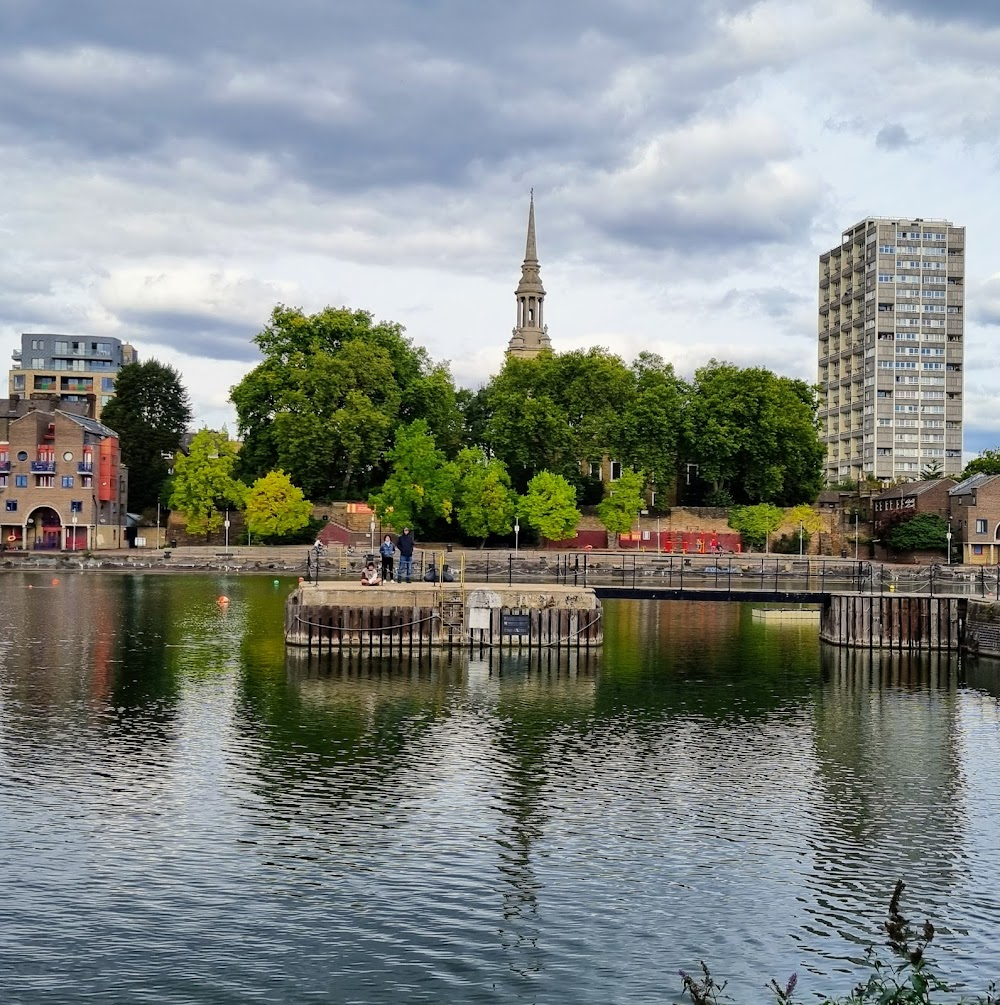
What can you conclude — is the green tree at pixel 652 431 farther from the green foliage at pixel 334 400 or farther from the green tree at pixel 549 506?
the green foliage at pixel 334 400

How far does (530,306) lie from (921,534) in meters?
81.5

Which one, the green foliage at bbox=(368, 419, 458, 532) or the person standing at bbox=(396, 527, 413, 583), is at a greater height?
the green foliage at bbox=(368, 419, 458, 532)

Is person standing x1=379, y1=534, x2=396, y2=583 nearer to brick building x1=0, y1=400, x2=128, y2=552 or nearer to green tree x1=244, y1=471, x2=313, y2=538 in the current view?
green tree x1=244, y1=471, x2=313, y2=538

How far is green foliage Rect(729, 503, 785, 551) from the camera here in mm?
122875

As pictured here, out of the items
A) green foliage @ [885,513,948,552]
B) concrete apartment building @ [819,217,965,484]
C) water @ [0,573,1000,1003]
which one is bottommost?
water @ [0,573,1000,1003]

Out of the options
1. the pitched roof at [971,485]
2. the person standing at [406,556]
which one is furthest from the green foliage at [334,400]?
the person standing at [406,556]

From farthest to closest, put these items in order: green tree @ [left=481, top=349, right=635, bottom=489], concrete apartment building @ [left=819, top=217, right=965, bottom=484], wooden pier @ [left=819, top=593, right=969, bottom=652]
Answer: concrete apartment building @ [left=819, top=217, right=965, bottom=484] < green tree @ [left=481, top=349, right=635, bottom=489] < wooden pier @ [left=819, top=593, right=969, bottom=652]

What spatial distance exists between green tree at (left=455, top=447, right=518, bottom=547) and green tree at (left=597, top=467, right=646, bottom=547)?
9627 millimetres

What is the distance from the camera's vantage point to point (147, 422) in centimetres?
14350

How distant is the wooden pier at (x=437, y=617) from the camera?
50562mm

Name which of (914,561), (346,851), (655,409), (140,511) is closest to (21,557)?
(140,511)

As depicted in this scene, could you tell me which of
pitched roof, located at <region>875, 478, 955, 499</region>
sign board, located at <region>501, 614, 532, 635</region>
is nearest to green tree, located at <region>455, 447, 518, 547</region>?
pitched roof, located at <region>875, 478, 955, 499</region>

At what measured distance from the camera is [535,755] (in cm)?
3192

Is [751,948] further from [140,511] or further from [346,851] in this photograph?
[140,511]
